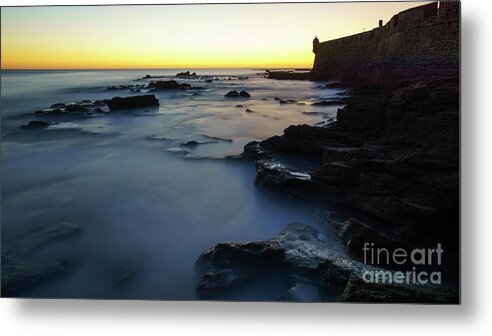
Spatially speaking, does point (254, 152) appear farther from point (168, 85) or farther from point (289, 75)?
point (168, 85)

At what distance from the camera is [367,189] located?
10.5 feet

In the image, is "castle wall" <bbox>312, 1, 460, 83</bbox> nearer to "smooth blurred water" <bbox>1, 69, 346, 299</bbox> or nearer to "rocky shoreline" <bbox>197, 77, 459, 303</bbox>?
"rocky shoreline" <bbox>197, 77, 459, 303</bbox>

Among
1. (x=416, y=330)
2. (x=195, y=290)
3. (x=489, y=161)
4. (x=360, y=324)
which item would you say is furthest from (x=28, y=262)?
(x=489, y=161)

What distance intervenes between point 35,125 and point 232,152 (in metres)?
1.33

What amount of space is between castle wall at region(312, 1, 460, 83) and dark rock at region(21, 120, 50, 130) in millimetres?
1845

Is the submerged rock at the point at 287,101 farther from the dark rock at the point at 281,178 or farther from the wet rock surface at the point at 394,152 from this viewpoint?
the dark rock at the point at 281,178

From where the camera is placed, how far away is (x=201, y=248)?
320 cm

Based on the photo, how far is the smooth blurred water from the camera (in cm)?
321

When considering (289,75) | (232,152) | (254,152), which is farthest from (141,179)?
(289,75)

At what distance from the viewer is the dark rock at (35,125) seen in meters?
3.35

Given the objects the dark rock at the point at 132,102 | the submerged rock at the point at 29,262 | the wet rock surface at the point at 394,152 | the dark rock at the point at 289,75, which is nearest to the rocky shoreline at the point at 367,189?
the wet rock surface at the point at 394,152

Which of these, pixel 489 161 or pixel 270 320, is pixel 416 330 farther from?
pixel 489 161

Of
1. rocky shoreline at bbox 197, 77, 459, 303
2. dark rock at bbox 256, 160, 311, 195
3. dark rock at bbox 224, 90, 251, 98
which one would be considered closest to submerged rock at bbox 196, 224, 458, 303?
rocky shoreline at bbox 197, 77, 459, 303

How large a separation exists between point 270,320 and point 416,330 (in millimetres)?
883
